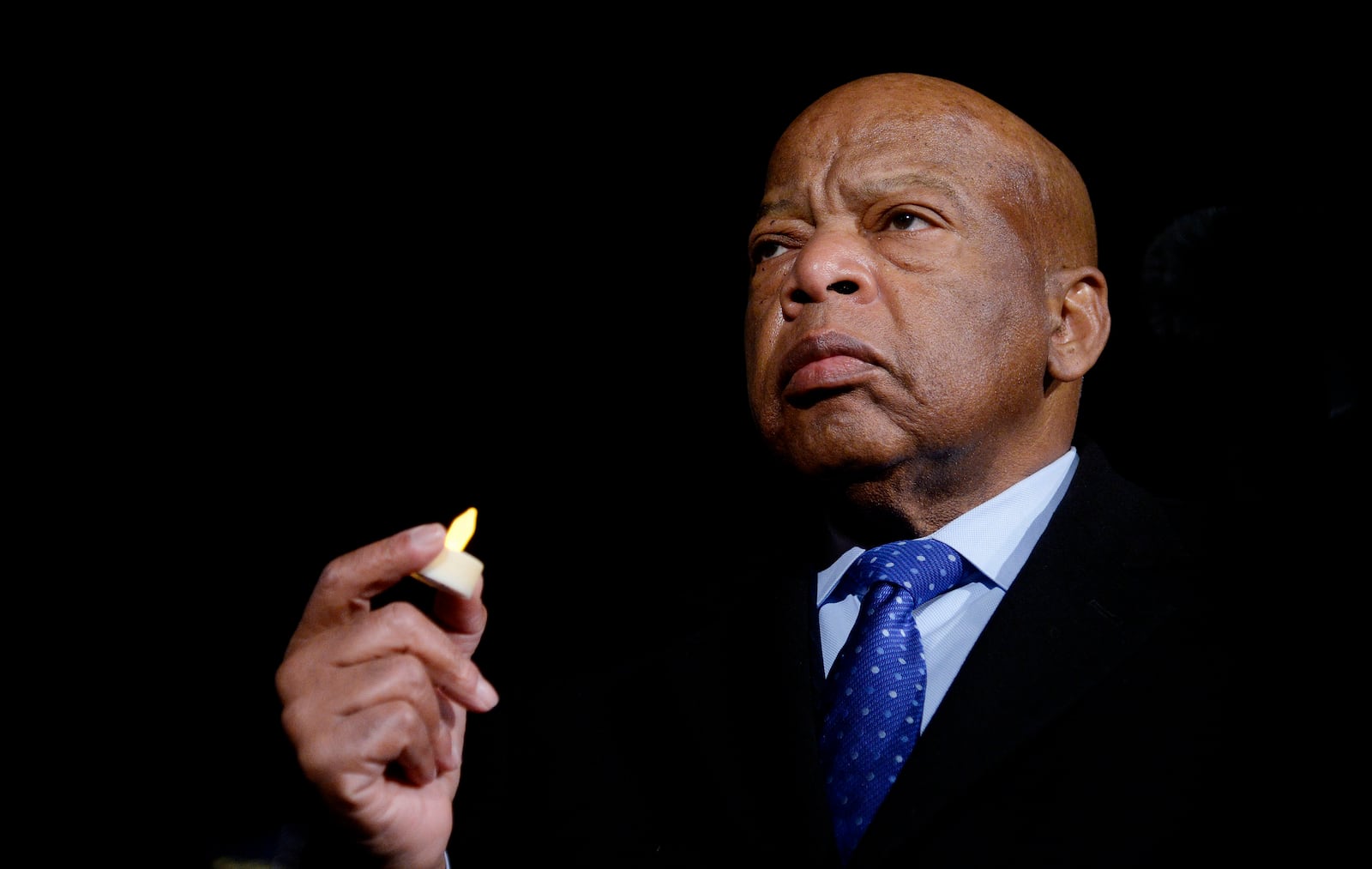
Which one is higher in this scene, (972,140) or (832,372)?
(972,140)

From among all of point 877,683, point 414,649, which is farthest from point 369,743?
point 877,683

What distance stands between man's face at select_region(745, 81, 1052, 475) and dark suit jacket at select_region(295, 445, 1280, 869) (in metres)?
0.22

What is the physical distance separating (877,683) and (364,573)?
69 centimetres

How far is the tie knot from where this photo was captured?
161 cm

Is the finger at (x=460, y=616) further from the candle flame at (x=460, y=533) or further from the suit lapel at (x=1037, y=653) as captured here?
the suit lapel at (x=1037, y=653)

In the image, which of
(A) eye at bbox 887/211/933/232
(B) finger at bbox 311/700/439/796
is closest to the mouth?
(A) eye at bbox 887/211/933/232

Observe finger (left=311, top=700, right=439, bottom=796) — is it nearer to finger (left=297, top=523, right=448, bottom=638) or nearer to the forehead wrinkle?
finger (left=297, top=523, right=448, bottom=638)

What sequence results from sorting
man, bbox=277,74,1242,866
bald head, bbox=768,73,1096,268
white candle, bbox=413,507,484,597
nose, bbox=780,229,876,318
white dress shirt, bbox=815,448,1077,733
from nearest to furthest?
white candle, bbox=413,507,484,597 < man, bbox=277,74,1242,866 < white dress shirt, bbox=815,448,1077,733 < nose, bbox=780,229,876,318 < bald head, bbox=768,73,1096,268

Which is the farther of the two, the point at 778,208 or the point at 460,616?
the point at 778,208

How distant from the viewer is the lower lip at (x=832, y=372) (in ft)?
5.35

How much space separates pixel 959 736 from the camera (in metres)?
1.35

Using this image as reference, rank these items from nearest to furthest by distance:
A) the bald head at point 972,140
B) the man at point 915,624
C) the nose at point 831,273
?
the man at point 915,624
the nose at point 831,273
the bald head at point 972,140

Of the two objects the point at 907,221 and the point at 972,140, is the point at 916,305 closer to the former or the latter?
the point at 907,221

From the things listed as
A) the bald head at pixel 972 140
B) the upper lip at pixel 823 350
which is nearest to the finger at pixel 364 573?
the upper lip at pixel 823 350
